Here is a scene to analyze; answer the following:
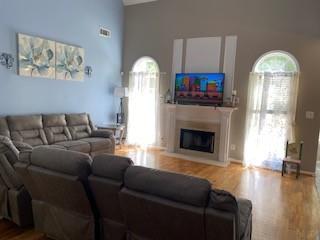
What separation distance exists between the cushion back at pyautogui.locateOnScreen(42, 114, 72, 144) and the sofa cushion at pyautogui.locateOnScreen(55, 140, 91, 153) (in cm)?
22

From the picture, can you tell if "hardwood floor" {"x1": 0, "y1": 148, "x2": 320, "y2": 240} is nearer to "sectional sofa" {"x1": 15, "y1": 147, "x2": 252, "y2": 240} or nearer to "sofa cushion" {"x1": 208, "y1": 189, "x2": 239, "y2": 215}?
"sectional sofa" {"x1": 15, "y1": 147, "x2": 252, "y2": 240}

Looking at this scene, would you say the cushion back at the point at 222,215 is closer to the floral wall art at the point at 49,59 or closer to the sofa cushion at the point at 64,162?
the sofa cushion at the point at 64,162

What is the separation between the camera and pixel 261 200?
367 centimetres

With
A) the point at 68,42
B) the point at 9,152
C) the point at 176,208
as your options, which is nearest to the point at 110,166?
the point at 176,208

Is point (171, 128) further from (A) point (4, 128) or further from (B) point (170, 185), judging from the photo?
(B) point (170, 185)

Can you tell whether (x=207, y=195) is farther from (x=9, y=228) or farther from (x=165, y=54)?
(x=165, y=54)

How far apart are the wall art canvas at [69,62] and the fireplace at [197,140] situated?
2.83 m

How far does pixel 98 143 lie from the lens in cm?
502

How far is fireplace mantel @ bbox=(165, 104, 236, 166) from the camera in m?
5.43

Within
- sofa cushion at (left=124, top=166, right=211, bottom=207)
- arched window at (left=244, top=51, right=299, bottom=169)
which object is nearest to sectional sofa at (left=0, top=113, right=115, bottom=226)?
sofa cushion at (left=124, top=166, right=211, bottom=207)

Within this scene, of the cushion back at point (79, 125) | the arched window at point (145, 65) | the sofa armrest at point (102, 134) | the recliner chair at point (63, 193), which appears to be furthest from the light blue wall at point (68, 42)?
the recliner chair at point (63, 193)

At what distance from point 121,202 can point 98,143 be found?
10.8 ft

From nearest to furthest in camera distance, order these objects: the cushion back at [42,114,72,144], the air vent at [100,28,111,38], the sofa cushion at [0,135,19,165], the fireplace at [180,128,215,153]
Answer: the sofa cushion at [0,135,19,165]
the cushion back at [42,114,72,144]
the fireplace at [180,128,215,153]
the air vent at [100,28,111,38]

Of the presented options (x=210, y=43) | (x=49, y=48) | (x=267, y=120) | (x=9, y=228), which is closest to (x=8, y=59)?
(x=49, y=48)
